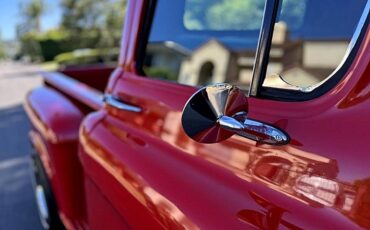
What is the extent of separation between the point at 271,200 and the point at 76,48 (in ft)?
105

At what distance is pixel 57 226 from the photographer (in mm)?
3139

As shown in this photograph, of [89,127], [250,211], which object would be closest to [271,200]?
[250,211]

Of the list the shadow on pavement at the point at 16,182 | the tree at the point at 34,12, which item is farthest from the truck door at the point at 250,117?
the tree at the point at 34,12

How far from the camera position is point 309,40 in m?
Result: 1.35

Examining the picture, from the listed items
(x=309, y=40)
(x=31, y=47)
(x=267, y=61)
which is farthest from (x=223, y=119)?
(x=31, y=47)

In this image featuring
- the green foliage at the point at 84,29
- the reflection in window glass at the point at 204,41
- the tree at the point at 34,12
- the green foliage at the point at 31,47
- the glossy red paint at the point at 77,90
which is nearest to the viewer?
the reflection in window glass at the point at 204,41

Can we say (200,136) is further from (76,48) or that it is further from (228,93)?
(76,48)

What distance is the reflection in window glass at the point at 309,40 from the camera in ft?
3.79

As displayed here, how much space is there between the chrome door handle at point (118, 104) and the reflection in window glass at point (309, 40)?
2.23 feet

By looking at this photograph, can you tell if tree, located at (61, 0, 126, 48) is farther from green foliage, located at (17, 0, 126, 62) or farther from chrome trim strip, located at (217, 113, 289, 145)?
chrome trim strip, located at (217, 113, 289, 145)

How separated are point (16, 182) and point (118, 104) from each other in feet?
11.4

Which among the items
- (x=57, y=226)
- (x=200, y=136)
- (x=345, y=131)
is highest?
(x=345, y=131)

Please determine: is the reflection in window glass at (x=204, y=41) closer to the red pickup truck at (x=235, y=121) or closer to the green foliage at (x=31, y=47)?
the red pickup truck at (x=235, y=121)

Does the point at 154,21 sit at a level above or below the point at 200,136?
above
